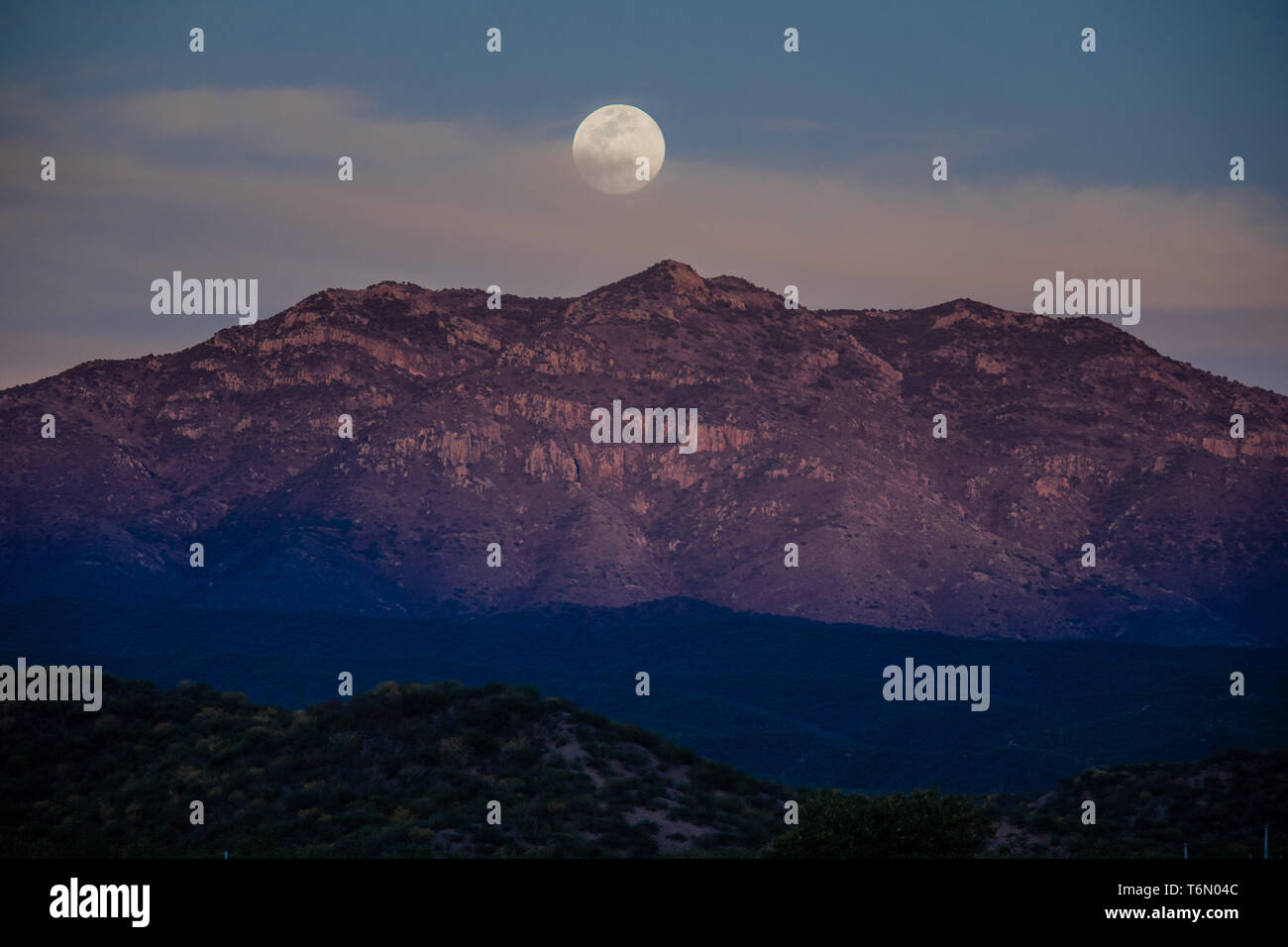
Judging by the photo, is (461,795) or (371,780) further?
(371,780)

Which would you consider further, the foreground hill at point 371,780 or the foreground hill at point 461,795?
the foreground hill at point 371,780

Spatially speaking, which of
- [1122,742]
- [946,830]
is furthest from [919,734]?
[946,830]

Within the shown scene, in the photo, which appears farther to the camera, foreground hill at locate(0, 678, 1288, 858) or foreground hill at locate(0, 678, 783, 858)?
foreground hill at locate(0, 678, 783, 858)

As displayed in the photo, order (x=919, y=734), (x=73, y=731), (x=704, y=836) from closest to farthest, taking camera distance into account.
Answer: (x=704, y=836) → (x=73, y=731) → (x=919, y=734)

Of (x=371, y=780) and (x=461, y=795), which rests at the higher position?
(x=371, y=780)
